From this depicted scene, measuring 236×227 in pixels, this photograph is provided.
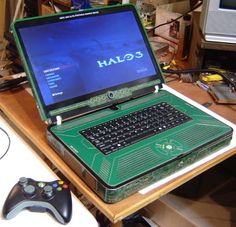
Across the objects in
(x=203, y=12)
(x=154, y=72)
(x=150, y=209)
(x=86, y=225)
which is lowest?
(x=150, y=209)

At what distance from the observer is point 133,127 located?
88cm

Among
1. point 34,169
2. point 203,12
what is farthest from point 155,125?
point 203,12

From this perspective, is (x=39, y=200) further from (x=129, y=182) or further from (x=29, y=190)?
(x=129, y=182)

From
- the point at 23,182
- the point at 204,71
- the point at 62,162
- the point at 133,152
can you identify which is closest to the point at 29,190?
the point at 23,182

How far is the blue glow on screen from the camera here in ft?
2.86

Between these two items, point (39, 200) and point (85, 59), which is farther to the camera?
point (85, 59)

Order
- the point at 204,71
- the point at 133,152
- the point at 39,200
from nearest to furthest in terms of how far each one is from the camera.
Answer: the point at 39,200 → the point at 133,152 → the point at 204,71

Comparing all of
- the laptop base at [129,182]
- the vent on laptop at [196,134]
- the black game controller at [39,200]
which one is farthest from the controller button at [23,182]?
the vent on laptop at [196,134]

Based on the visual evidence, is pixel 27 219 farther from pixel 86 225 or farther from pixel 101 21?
pixel 101 21

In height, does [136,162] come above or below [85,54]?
below

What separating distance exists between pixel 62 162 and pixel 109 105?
8.3 inches

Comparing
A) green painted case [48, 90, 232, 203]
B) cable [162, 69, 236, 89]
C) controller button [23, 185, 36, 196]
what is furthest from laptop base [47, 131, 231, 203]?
cable [162, 69, 236, 89]

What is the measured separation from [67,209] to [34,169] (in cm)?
17

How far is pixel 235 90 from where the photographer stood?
112cm
